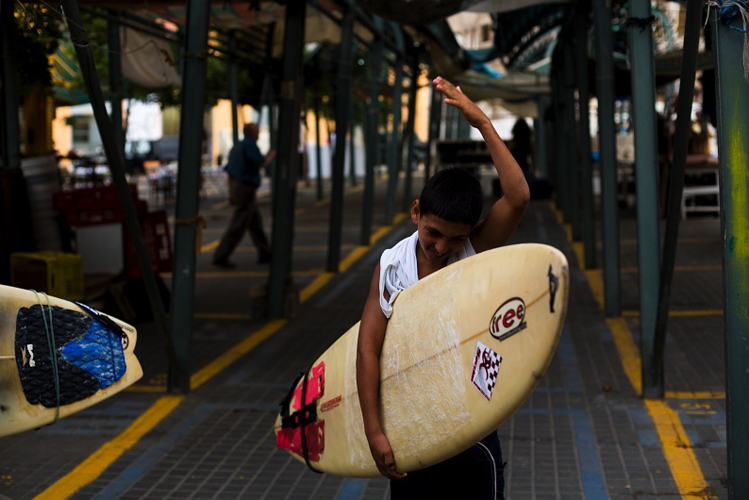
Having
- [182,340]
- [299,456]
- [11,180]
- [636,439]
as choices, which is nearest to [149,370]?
[182,340]

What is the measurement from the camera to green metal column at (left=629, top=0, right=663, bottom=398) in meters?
6.86

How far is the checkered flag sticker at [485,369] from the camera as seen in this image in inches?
119

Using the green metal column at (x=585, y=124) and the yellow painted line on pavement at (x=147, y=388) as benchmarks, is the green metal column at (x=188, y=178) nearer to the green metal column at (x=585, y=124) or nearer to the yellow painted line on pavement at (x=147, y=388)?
the yellow painted line on pavement at (x=147, y=388)

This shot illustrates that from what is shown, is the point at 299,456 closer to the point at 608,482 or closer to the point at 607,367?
the point at 608,482

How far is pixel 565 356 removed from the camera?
27.0ft

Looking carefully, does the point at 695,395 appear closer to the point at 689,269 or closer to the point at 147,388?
the point at 147,388

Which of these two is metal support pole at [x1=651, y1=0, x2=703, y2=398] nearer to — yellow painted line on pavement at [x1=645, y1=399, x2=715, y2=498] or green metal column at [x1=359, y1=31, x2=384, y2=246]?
yellow painted line on pavement at [x1=645, y1=399, x2=715, y2=498]

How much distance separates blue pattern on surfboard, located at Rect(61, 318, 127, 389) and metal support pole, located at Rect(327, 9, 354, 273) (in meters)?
8.59

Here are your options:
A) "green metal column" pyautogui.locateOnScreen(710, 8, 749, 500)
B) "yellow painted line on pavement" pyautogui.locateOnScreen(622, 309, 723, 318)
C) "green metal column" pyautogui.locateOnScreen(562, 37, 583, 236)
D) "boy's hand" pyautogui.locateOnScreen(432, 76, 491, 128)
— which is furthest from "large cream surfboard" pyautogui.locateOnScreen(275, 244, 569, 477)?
"green metal column" pyautogui.locateOnScreen(562, 37, 583, 236)

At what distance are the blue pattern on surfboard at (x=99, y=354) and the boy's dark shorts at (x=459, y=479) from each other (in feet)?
4.02

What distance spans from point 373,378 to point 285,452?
2.88 metres

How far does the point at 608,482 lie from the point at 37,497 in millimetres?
2867

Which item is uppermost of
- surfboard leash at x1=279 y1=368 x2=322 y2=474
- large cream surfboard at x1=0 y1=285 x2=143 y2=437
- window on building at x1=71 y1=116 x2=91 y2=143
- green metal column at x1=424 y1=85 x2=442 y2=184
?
window on building at x1=71 y1=116 x2=91 y2=143

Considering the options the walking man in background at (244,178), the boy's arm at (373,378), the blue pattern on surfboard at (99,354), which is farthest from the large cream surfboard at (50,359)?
the walking man in background at (244,178)
